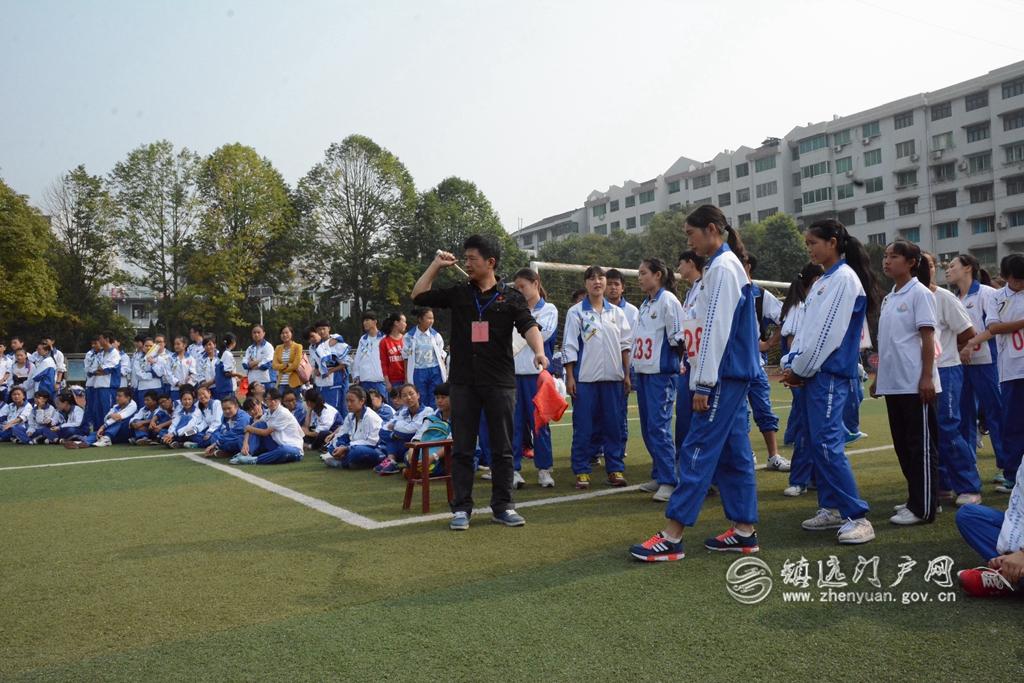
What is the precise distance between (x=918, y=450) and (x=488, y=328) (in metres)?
2.95

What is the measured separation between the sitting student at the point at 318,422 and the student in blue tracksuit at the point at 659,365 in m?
5.27

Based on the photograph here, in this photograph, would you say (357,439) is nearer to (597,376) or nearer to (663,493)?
(597,376)

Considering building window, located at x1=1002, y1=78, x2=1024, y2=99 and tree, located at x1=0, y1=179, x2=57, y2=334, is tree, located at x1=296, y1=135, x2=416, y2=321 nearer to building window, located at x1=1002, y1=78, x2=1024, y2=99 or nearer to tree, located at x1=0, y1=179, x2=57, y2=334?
tree, located at x1=0, y1=179, x2=57, y2=334

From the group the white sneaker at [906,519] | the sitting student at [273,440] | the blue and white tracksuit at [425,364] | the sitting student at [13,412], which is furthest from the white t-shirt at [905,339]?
the sitting student at [13,412]

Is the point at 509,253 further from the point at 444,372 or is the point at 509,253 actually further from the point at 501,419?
the point at 501,419

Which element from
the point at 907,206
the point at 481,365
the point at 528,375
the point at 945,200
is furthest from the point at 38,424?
the point at 907,206

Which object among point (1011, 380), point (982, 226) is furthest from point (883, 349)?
point (982, 226)

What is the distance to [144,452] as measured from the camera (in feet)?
35.7

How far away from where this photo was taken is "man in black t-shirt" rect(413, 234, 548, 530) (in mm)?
5270

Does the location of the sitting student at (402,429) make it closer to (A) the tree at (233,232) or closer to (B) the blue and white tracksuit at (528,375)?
(B) the blue and white tracksuit at (528,375)

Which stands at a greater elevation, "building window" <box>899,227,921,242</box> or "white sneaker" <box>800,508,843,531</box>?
"building window" <box>899,227,921,242</box>

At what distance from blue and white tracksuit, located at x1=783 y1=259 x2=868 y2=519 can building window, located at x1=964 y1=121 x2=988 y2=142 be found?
→ 5385 centimetres

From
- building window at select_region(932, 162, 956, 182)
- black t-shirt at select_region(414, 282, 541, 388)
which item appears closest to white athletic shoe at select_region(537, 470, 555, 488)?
black t-shirt at select_region(414, 282, 541, 388)

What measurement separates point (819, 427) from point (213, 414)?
31.3ft
